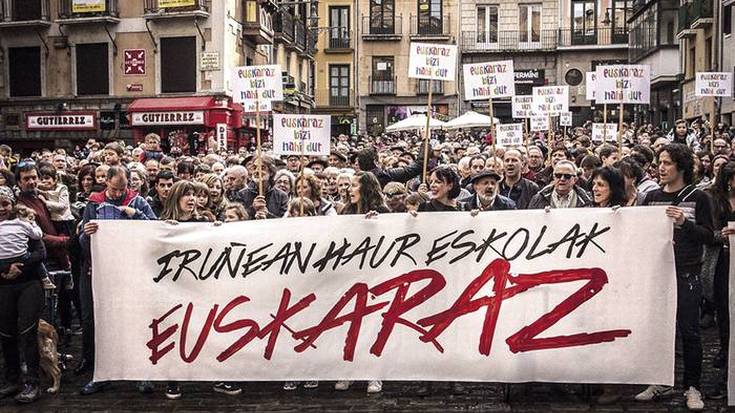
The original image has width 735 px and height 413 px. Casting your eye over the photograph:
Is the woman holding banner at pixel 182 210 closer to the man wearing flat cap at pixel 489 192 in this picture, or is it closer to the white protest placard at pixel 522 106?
the man wearing flat cap at pixel 489 192

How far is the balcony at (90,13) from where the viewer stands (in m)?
28.1

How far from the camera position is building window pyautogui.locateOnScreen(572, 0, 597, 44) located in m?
51.3

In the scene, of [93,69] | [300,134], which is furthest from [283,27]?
→ [300,134]

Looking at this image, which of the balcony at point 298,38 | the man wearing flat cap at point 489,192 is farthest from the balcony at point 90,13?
the man wearing flat cap at point 489,192

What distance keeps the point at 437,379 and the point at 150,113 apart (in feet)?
74.0

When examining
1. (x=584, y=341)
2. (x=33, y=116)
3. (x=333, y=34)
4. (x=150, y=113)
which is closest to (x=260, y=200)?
(x=584, y=341)

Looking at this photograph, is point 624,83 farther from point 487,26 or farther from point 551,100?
point 487,26

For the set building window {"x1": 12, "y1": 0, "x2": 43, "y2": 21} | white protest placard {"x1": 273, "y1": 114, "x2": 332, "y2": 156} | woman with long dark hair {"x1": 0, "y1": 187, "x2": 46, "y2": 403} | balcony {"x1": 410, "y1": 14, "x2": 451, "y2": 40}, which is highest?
balcony {"x1": 410, "y1": 14, "x2": 451, "y2": 40}

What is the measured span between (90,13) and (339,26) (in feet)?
82.5

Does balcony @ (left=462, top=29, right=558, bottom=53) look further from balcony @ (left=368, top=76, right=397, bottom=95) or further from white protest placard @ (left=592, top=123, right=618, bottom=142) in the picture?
white protest placard @ (left=592, top=123, right=618, bottom=142)

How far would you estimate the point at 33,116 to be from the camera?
29547mm

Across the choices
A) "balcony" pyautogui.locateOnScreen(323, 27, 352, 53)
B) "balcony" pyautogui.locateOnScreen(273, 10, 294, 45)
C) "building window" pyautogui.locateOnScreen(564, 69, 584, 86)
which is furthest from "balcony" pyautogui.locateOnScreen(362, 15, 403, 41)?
"balcony" pyautogui.locateOnScreen(273, 10, 294, 45)

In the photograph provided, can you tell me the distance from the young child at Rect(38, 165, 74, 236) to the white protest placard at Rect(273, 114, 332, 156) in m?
2.05

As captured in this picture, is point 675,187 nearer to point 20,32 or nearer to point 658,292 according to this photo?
point 658,292
